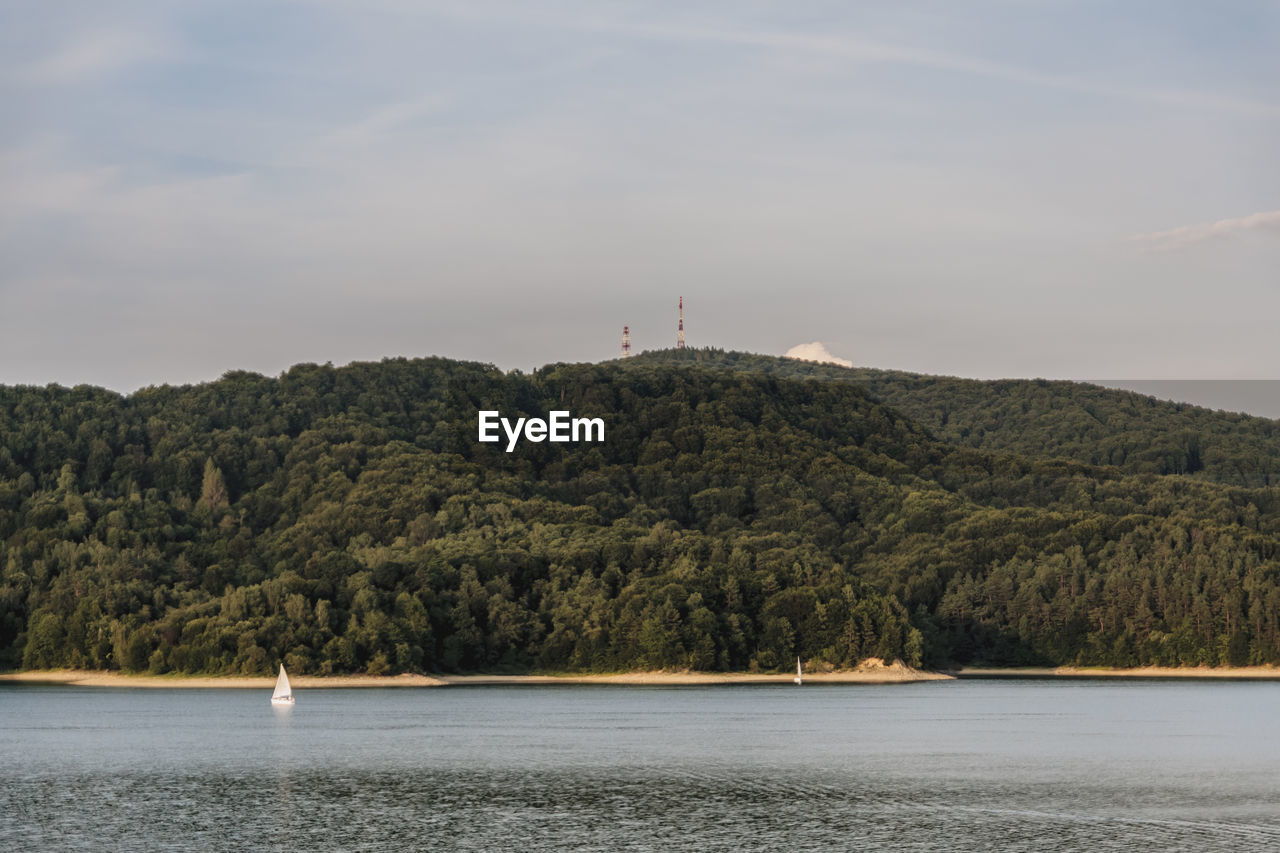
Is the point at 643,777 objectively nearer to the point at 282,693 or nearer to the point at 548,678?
the point at 282,693

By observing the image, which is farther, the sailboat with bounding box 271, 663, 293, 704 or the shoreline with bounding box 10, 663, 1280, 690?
the shoreline with bounding box 10, 663, 1280, 690

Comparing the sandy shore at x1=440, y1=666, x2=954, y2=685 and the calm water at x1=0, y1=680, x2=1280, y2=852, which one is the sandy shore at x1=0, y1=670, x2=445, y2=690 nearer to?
the sandy shore at x1=440, y1=666, x2=954, y2=685

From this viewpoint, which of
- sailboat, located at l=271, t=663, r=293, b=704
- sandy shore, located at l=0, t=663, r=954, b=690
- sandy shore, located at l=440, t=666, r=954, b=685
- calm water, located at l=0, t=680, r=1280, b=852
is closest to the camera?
calm water, located at l=0, t=680, r=1280, b=852

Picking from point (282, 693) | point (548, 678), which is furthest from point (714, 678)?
point (282, 693)

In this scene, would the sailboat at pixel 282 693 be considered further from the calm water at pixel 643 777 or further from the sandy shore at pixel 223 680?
the sandy shore at pixel 223 680

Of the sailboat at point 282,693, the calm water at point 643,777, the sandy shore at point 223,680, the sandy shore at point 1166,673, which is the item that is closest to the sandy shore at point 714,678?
the sandy shore at point 223,680

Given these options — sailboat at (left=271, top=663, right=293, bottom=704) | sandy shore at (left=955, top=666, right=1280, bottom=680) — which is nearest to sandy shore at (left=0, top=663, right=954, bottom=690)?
sandy shore at (left=955, top=666, right=1280, bottom=680)
